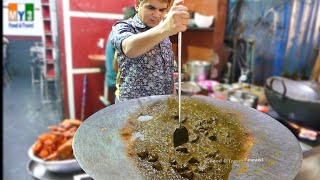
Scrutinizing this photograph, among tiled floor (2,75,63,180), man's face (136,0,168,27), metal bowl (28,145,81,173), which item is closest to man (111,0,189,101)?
man's face (136,0,168,27)

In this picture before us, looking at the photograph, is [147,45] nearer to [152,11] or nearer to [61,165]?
[152,11]

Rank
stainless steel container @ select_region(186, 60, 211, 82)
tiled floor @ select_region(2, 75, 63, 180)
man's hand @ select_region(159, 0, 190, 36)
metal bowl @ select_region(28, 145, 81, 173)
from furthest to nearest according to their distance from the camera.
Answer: tiled floor @ select_region(2, 75, 63, 180)
stainless steel container @ select_region(186, 60, 211, 82)
metal bowl @ select_region(28, 145, 81, 173)
man's hand @ select_region(159, 0, 190, 36)

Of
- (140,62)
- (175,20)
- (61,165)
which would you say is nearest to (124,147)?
(140,62)

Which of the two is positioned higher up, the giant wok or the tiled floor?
the giant wok

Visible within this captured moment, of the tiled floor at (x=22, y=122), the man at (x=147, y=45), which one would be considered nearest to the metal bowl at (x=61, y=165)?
the tiled floor at (x=22, y=122)

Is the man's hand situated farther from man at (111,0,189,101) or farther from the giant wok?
the giant wok

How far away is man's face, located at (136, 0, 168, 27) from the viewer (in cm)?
75

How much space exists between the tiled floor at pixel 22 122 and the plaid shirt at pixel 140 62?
11.0ft

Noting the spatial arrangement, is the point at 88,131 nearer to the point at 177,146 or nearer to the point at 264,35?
the point at 177,146

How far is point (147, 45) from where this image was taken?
29.8 inches

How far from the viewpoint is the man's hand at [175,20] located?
710 millimetres

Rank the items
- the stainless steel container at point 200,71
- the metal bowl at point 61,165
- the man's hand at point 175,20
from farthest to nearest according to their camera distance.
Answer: the stainless steel container at point 200,71
the metal bowl at point 61,165
the man's hand at point 175,20

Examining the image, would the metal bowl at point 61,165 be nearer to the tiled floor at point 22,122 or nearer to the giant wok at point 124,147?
the tiled floor at point 22,122

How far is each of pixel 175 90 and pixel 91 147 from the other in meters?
0.32
